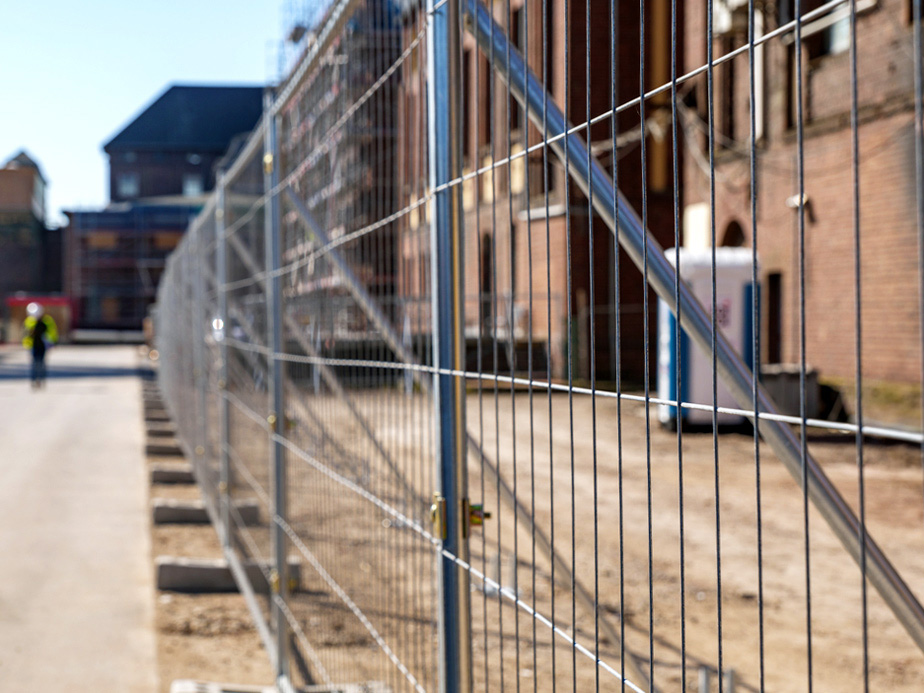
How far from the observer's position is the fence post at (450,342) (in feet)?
7.05

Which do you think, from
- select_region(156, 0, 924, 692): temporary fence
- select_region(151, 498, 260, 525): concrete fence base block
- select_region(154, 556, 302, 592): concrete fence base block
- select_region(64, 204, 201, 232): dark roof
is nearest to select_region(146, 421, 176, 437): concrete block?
select_region(156, 0, 924, 692): temporary fence

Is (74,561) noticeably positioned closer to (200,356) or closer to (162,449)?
(200,356)

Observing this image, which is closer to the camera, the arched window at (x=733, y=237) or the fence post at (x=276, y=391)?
the fence post at (x=276, y=391)

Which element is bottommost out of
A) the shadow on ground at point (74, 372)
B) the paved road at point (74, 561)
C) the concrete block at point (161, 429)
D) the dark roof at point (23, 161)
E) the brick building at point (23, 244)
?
the paved road at point (74, 561)

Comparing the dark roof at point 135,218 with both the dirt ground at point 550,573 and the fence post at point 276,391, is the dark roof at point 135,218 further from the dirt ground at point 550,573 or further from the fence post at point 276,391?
the fence post at point 276,391

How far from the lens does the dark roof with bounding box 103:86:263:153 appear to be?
6994 centimetres

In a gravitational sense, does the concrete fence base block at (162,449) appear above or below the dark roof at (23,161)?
below

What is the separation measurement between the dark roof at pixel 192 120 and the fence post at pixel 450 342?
69.6 metres

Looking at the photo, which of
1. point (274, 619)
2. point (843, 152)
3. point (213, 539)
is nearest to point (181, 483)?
point (213, 539)

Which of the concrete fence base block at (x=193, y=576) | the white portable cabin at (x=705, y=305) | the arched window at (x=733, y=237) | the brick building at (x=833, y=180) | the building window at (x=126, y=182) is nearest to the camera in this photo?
the concrete fence base block at (x=193, y=576)

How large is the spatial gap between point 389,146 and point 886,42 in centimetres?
1237

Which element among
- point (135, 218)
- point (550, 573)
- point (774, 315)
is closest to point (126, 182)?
point (135, 218)

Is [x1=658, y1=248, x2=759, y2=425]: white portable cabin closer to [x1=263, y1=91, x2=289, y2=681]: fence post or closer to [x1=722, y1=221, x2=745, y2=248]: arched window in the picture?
[x1=722, y1=221, x2=745, y2=248]: arched window

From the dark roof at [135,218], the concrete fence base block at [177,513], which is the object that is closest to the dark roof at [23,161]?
the dark roof at [135,218]
